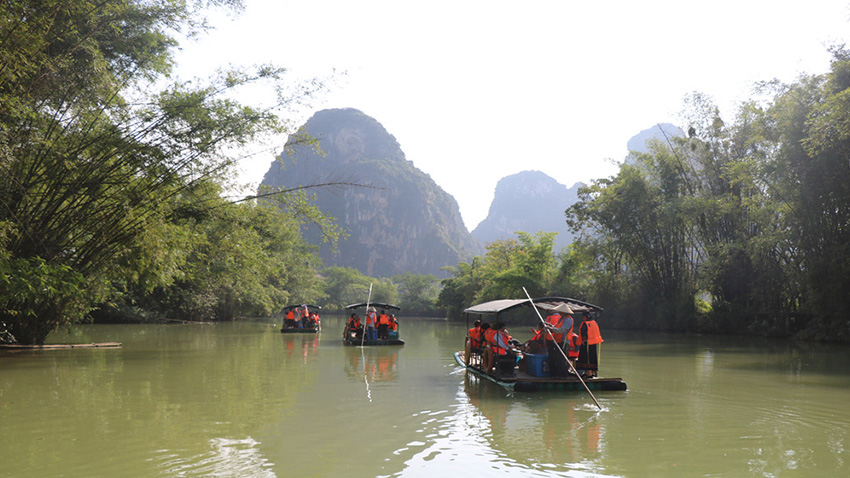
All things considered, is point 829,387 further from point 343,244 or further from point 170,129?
Result: point 343,244

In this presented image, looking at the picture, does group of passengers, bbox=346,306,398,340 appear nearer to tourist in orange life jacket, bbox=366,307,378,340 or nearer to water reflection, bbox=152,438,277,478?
tourist in orange life jacket, bbox=366,307,378,340

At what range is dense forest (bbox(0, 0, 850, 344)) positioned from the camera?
400 inches

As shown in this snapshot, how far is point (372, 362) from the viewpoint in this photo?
15.0 m

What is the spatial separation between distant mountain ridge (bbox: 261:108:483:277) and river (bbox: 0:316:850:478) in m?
145

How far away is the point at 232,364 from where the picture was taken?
13.8m

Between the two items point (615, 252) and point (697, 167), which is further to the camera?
point (615, 252)

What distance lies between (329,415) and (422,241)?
16356 centimetres

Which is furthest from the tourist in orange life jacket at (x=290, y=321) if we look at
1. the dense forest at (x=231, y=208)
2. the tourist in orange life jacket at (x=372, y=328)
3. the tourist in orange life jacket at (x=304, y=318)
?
the tourist in orange life jacket at (x=372, y=328)

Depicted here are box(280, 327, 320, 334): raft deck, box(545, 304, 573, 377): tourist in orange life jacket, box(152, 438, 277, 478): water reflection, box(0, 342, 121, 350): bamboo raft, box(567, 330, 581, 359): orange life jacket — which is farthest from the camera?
box(280, 327, 320, 334): raft deck

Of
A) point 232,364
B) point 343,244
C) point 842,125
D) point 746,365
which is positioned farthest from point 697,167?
point 343,244

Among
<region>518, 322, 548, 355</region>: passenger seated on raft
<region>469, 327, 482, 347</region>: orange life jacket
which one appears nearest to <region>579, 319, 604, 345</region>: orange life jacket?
<region>518, 322, 548, 355</region>: passenger seated on raft

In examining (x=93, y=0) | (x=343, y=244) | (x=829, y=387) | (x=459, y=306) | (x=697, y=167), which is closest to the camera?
(x=93, y=0)

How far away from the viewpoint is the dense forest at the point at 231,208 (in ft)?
33.4

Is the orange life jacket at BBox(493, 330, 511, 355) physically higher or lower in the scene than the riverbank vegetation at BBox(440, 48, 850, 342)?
lower
